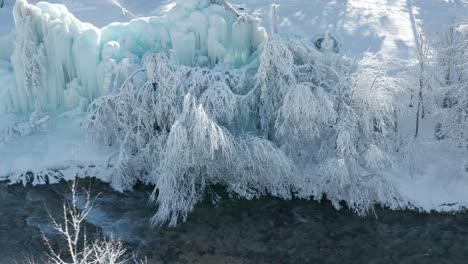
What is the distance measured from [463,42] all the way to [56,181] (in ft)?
49.6

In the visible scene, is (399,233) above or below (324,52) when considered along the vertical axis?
below

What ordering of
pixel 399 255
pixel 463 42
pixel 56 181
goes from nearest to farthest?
1. pixel 399 255
2. pixel 463 42
3. pixel 56 181

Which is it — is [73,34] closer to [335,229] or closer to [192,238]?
[192,238]

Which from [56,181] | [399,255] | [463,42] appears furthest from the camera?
[56,181]

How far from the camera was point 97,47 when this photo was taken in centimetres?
2373

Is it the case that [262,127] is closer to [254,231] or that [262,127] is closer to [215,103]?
[215,103]

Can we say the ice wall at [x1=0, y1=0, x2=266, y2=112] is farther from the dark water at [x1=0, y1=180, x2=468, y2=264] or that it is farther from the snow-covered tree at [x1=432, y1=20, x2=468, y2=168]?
the snow-covered tree at [x1=432, y1=20, x2=468, y2=168]

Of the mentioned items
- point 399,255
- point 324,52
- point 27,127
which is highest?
point 324,52

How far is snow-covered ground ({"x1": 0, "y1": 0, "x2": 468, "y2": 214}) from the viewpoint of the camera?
22516mm

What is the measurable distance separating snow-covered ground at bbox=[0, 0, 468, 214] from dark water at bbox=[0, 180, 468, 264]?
1033mm

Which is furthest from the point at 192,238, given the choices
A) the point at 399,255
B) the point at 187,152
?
the point at 399,255

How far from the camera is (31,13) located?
23.2 meters

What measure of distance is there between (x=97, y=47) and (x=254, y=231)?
29.2 ft

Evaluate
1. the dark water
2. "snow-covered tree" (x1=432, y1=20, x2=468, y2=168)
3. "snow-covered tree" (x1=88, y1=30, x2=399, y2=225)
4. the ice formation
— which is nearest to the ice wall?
the ice formation
